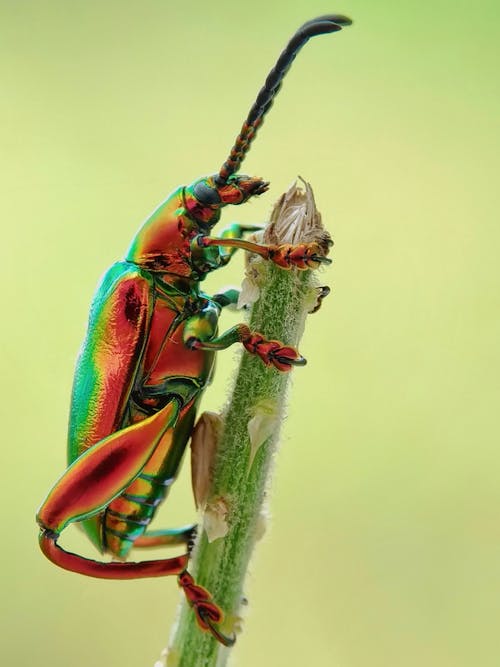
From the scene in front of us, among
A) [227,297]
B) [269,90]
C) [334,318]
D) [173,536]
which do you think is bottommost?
[173,536]

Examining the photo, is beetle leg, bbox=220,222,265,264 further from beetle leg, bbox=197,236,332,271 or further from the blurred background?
the blurred background

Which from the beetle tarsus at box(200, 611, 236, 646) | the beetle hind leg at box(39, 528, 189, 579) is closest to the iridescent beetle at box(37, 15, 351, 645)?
the beetle hind leg at box(39, 528, 189, 579)

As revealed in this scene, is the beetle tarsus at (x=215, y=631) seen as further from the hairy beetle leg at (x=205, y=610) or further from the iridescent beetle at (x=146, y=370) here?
the iridescent beetle at (x=146, y=370)

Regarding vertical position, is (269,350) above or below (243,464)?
above

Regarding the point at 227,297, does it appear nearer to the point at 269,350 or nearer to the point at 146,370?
the point at 146,370

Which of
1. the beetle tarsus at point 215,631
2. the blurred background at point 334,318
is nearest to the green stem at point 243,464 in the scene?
the beetle tarsus at point 215,631

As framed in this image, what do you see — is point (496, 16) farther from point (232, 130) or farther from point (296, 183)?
point (296, 183)

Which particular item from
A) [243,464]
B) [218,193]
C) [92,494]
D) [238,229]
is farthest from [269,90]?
[92,494]
